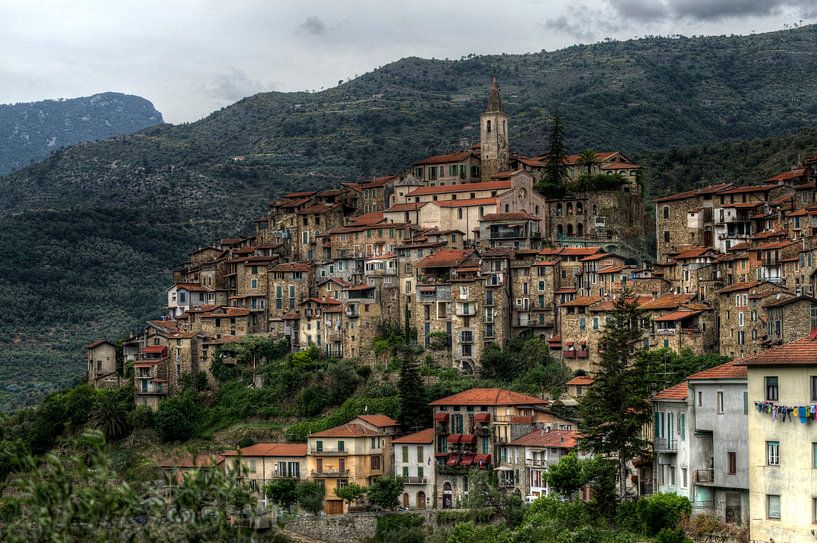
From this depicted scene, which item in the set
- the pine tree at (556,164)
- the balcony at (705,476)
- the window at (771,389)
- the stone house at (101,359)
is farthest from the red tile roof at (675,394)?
the stone house at (101,359)

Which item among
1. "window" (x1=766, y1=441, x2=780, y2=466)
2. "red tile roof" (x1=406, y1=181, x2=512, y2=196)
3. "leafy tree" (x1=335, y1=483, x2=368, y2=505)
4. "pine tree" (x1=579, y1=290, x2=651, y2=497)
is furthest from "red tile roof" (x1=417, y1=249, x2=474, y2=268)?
"window" (x1=766, y1=441, x2=780, y2=466)

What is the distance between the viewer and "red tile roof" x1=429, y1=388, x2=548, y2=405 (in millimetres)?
82188

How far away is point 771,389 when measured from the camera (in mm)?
45531

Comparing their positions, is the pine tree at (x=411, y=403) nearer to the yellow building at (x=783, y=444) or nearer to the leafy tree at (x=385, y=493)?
the leafy tree at (x=385, y=493)

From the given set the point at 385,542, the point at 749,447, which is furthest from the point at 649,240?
the point at 749,447

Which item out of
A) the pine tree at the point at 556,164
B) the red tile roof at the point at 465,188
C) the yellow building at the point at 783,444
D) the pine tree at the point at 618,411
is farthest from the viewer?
the pine tree at the point at 556,164

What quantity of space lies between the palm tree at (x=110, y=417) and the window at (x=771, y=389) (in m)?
57.8

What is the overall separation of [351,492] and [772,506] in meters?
39.0

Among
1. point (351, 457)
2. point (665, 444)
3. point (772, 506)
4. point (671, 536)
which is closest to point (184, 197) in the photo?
point (351, 457)

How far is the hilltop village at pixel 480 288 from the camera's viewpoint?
268 feet

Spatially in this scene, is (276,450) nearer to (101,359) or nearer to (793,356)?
(101,359)

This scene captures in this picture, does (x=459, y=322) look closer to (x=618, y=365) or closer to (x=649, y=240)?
(x=649, y=240)

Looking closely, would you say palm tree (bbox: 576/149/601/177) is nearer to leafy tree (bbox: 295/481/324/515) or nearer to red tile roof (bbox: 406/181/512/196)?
red tile roof (bbox: 406/181/512/196)

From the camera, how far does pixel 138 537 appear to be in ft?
96.9
